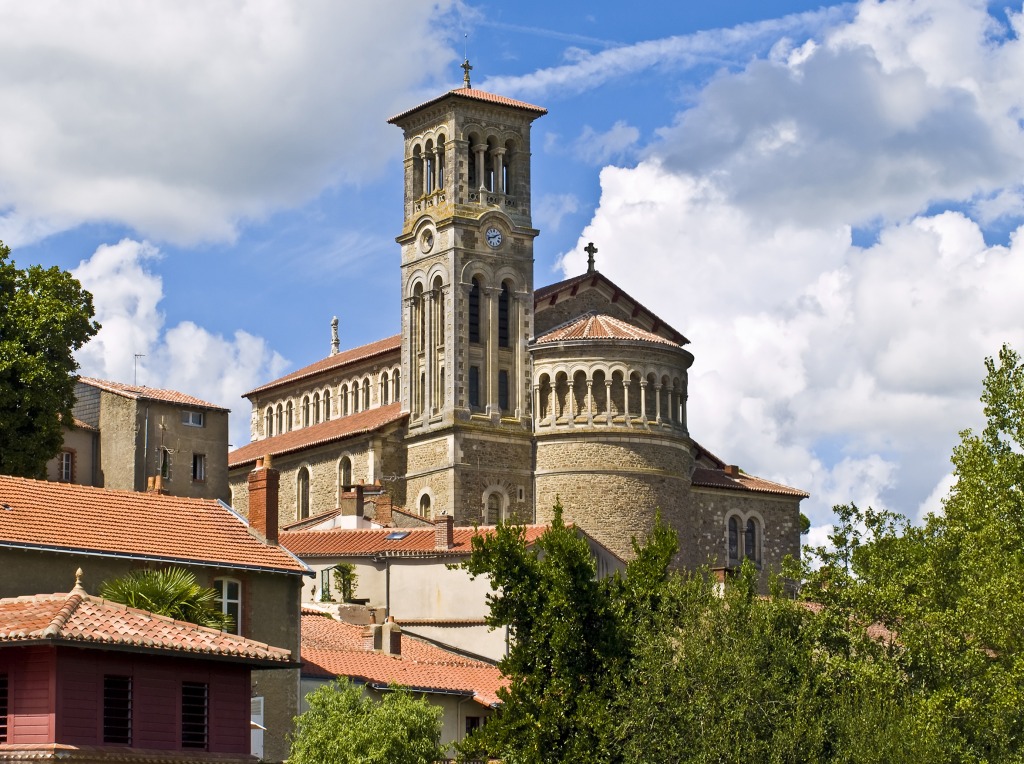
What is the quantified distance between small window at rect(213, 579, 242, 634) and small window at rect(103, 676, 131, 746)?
8066mm

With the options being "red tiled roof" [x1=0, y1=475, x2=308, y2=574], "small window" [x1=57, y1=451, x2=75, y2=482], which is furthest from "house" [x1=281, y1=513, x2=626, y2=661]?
"red tiled roof" [x1=0, y1=475, x2=308, y2=574]

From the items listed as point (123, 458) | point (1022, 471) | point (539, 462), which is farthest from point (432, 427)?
point (1022, 471)

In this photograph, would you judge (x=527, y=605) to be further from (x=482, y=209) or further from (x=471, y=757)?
(x=482, y=209)

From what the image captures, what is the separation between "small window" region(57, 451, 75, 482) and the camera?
222ft

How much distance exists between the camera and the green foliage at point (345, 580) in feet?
210

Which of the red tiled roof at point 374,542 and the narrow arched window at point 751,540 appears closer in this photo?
the red tiled roof at point 374,542

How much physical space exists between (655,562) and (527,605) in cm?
338

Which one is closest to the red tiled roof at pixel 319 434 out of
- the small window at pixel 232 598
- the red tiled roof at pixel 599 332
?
the red tiled roof at pixel 599 332

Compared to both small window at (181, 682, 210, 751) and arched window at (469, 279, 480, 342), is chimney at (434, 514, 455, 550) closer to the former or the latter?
arched window at (469, 279, 480, 342)

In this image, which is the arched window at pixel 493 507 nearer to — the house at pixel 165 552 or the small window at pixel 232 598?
the house at pixel 165 552

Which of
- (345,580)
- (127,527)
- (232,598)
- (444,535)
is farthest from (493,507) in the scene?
(127,527)

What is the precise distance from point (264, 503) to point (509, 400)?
3488 cm

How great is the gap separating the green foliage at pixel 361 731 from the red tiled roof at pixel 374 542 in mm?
21034

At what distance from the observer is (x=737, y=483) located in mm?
85812
